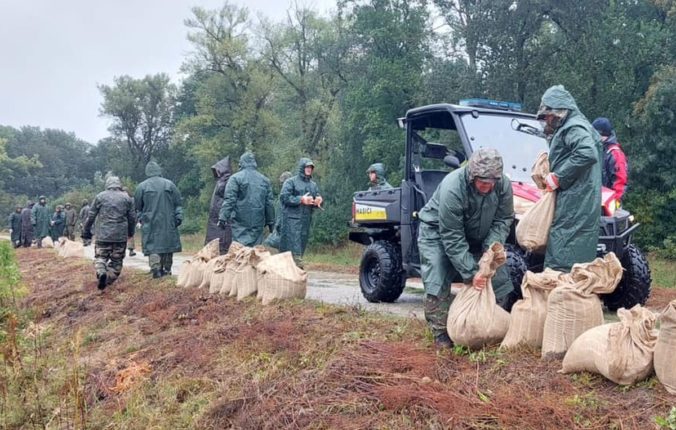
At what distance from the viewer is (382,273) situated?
7836 millimetres

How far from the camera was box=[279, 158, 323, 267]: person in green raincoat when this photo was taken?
9445 mm

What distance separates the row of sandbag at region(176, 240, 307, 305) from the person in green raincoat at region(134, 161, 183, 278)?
121cm

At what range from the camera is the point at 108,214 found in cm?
1020

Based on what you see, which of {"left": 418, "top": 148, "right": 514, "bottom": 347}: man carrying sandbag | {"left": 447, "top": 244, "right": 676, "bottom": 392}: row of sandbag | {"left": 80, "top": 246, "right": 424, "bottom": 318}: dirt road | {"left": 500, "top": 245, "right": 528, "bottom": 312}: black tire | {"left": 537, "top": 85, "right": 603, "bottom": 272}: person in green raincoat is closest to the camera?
{"left": 447, "top": 244, "right": 676, "bottom": 392}: row of sandbag

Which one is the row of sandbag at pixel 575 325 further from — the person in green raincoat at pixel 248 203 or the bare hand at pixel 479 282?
the person in green raincoat at pixel 248 203

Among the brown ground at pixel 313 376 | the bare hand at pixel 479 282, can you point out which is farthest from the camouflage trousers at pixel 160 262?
the bare hand at pixel 479 282

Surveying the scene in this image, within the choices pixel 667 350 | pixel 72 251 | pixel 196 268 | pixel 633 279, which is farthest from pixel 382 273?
pixel 72 251

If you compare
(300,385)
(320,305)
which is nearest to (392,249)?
(320,305)

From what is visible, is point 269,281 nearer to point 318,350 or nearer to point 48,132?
point 318,350

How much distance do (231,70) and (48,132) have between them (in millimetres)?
59233

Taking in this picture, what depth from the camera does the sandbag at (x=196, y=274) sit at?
914 centimetres

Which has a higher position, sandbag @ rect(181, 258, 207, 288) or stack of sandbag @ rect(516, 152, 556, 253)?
stack of sandbag @ rect(516, 152, 556, 253)

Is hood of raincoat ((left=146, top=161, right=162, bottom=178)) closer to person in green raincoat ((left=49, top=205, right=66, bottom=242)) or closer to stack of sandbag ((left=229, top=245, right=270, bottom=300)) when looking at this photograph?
stack of sandbag ((left=229, top=245, right=270, bottom=300))

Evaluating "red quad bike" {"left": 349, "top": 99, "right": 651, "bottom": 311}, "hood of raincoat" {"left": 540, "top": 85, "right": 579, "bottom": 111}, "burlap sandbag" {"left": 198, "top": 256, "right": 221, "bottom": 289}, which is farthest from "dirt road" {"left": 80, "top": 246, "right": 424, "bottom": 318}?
"hood of raincoat" {"left": 540, "top": 85, "right": 579, "bottom": 111}
